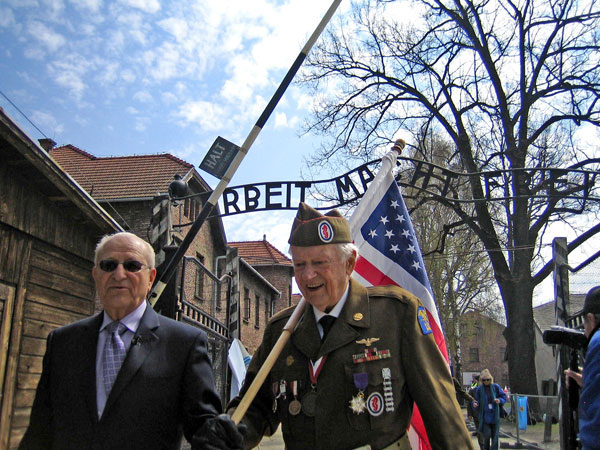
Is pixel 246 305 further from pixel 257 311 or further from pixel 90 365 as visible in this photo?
pixel 90 365

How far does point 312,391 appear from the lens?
8.82 ft

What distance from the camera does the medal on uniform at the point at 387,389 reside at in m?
2.59

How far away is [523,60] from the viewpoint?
18.5m

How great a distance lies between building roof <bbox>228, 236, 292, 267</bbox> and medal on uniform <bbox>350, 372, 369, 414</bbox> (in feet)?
119

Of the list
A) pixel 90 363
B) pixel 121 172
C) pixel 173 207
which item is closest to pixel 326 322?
pixel 90 363

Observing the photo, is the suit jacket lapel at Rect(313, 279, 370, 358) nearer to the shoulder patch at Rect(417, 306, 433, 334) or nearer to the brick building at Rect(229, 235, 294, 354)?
the shoulder patch at Rect(417, 306, 433, 334)

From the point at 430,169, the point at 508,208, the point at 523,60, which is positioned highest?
the point at 523,60

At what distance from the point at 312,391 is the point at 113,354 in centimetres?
90

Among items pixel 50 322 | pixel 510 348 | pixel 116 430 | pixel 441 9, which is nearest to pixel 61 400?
pixel 116 430

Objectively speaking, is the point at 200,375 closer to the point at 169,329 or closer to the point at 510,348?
the point at 169,329

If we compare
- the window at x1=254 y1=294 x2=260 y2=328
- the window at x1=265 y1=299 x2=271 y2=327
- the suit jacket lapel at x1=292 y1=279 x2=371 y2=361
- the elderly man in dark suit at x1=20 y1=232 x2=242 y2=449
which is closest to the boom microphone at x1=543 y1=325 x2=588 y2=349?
the suit jacket lapel at x1=292 y1=279 x2=371 y2=361

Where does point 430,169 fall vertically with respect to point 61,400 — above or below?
above

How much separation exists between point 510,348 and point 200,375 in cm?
1634

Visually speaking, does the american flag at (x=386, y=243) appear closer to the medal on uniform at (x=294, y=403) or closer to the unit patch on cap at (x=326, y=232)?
the unit patch on cap at (x=326, y=232)
